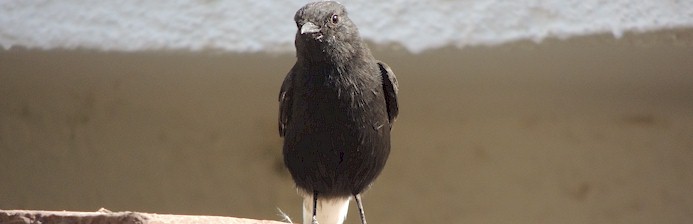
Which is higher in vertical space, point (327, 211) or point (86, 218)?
point (327, 211)

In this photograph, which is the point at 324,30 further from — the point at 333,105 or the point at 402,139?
the point at 402,139

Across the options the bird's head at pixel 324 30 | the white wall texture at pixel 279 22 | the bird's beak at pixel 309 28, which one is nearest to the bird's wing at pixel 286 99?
the bird's head at pixel 324 30

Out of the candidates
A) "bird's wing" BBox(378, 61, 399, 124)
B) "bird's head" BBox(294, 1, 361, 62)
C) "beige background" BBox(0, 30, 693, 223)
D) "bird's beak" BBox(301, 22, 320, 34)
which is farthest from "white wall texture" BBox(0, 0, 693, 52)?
"bird's beak" BBox(301, 22, 320, 34)

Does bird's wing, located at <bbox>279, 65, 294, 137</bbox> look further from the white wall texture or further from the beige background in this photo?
the beige background

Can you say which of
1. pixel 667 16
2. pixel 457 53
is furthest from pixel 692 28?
pixel 457 53

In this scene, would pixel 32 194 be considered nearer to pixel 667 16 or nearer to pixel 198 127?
pixel 198 127

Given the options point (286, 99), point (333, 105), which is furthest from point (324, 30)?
point (286, 99)
